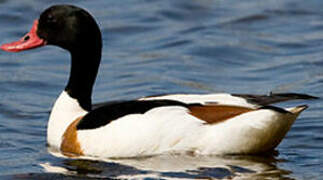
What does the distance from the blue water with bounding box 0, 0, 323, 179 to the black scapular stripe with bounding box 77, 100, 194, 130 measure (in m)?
0.34

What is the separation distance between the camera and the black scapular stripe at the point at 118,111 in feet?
28.9

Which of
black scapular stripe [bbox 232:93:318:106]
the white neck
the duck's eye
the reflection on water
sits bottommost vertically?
the reflection on water

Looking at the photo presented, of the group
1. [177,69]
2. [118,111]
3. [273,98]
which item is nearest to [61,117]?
[118,111]

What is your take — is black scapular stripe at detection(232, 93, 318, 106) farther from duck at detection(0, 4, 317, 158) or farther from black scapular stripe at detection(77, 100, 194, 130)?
black scapular stripe at detection(77, 100, 194, 130)

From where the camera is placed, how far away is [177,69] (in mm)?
12992

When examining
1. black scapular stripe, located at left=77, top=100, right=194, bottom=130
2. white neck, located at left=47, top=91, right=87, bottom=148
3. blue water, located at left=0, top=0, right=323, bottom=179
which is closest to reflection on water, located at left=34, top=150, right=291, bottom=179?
blue water, located at left=0, top=0, right=323, bottom=179

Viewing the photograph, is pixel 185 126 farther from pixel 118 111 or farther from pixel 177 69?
pixel 177 69

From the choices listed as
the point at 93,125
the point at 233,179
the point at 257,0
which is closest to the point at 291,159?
the point at 233,179

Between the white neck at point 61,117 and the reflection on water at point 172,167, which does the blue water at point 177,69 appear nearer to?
the reflection on water at point 172,167

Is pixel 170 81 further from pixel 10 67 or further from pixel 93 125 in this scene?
pixel 93 125

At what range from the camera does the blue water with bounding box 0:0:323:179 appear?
871cm

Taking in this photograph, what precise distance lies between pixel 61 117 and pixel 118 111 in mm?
856

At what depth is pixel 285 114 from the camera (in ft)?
28.5

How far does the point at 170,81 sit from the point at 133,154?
11.9 ft
